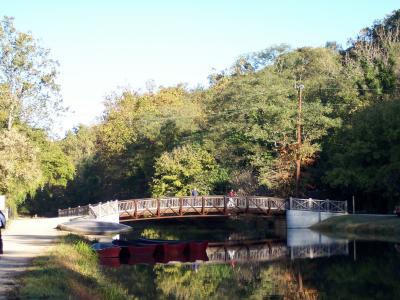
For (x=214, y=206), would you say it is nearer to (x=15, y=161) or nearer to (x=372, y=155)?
(x=372, y=155)

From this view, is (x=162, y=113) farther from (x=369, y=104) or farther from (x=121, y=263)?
(x=121, y=263)

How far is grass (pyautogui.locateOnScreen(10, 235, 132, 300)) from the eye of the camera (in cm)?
1523

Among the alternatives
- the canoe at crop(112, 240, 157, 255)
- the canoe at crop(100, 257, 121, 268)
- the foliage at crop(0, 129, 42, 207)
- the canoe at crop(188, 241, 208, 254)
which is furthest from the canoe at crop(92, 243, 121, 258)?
the foliage at crop(0, 129, 42, 207)

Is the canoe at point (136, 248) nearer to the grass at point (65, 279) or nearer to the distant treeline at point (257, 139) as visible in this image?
the grass at point (65, 279)

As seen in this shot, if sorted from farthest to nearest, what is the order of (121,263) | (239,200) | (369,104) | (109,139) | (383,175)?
(109,139) → (369,104) → (239,200) → (383,175) → (121,263)

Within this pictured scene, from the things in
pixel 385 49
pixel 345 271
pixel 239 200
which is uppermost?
pixel 385 49

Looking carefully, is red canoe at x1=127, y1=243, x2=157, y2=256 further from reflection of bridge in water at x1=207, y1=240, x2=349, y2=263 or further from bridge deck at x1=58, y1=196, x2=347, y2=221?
bridge deck at x1=58, y1=196, x2=347, y2=221

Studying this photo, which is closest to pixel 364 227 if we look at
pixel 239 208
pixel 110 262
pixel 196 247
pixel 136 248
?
pixel 239 208

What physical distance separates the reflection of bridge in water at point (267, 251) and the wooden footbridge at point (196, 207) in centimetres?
734

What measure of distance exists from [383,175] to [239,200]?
35.6ft

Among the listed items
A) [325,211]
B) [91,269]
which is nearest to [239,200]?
[325,211]

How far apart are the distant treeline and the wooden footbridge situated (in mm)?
4133

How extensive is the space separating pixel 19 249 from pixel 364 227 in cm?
2496

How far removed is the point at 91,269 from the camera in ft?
78.3
